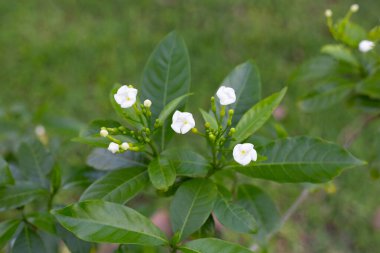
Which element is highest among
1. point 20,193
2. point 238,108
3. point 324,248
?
point 238,108

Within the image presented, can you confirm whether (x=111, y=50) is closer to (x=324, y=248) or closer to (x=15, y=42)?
(x=15, y=42)

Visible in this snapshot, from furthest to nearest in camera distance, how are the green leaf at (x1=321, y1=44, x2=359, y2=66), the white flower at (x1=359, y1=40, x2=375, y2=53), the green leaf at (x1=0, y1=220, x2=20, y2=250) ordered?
the green leaf at (x1=321, y1=44, x2=359, y2=66) → the white flower at (x1=359, y1=40, x2=375, y2=53) → the green leaf at (x1=0, y1=220, x2=20, y2=250)

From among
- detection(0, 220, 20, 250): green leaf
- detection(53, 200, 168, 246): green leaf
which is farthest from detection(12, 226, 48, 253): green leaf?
detection(53, 200, 168, 246): green leaf

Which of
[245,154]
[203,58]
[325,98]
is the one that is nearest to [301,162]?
[245,154]

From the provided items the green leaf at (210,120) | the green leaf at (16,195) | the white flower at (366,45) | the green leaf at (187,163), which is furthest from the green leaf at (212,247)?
the white flower at (366,45)

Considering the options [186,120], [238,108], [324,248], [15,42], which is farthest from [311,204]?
[15,42]

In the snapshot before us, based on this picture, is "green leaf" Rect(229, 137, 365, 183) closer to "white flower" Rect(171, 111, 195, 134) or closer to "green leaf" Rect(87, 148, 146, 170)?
"white flower" Rect(171, 111, 195, 134)

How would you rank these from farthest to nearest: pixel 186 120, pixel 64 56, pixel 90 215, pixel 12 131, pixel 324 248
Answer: pixel 64 56
pixel 324 248
pixel 12 131
pixel 186 120
pixel 90 215

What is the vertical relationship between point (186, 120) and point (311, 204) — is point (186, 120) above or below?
above
